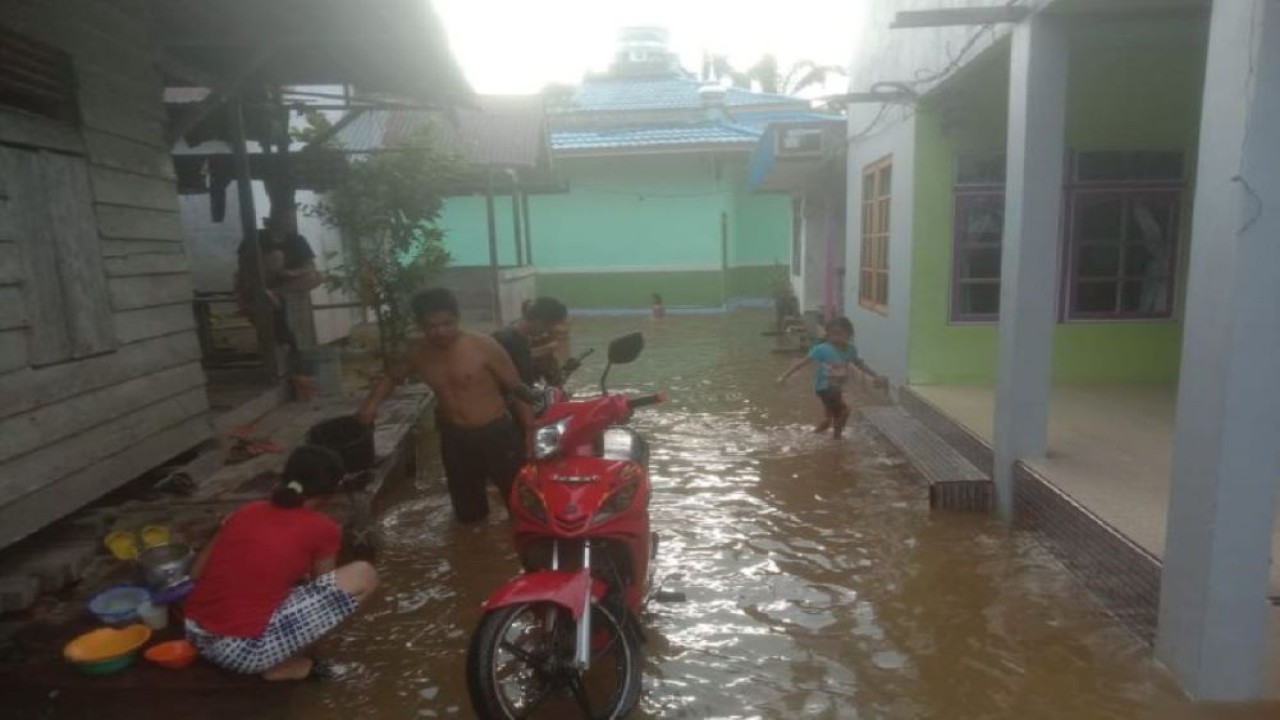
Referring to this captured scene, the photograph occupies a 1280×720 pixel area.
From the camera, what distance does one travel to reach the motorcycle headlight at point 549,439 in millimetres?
3219

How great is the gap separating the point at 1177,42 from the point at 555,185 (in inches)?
491

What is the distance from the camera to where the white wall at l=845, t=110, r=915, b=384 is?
25.4ft

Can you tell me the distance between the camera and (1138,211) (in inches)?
296

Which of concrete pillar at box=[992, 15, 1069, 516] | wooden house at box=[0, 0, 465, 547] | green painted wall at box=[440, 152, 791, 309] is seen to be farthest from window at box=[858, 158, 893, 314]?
green painted wall at box=[440, 152, 791, 309]

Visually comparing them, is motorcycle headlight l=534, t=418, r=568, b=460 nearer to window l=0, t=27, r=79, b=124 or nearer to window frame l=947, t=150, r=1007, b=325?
window l=0, t=27, r=79, b=124

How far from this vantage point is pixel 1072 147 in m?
7.43

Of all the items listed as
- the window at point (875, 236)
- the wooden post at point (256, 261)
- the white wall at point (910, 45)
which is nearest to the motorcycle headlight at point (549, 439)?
the white wall at point (910, 45)

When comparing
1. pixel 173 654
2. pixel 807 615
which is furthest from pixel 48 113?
pixel 807 615

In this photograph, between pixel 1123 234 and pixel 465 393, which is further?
pixel 1123 234

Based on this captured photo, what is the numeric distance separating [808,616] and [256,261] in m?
5.80

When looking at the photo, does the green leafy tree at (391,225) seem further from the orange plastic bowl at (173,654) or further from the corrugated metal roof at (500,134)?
the orange plastic bowl at (173,654)

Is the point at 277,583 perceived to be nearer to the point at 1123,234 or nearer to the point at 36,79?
the point at 36,79

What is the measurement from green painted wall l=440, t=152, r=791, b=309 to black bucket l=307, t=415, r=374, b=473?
14.1 m

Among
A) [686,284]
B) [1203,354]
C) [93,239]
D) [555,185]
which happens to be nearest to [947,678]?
[1203,354]
